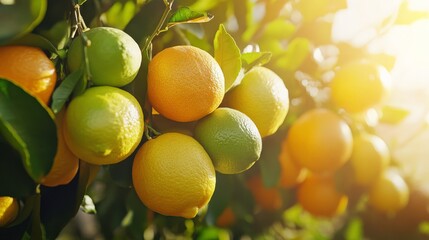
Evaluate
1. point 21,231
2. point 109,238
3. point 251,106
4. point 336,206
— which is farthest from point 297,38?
point 21,231

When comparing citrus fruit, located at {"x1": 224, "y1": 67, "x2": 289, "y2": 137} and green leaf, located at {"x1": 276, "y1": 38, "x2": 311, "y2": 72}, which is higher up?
citrus fruit, located at {"x1": 224, "y1": 67, "x2": 289, "y2": 137}

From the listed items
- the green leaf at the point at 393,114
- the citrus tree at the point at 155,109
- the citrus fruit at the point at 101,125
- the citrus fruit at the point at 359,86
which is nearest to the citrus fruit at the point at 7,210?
the citrus tree at the point at 155,109

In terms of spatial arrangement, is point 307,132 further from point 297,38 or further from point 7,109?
point 7,109

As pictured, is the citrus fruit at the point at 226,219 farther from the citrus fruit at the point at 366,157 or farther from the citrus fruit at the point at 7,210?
the citrus fruit at the point at 7,210

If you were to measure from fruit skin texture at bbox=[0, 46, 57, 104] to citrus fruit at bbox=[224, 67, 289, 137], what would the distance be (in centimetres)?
30

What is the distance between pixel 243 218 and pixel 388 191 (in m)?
0.46

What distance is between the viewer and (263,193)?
1483mm

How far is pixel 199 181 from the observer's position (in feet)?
2.31

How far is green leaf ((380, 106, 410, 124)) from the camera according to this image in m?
1.61

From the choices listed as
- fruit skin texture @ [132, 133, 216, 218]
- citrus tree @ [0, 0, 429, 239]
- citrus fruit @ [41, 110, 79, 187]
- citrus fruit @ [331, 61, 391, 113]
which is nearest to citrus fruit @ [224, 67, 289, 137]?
citrus tree @ [0, 0, 429, 239]

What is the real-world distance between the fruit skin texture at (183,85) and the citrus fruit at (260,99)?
0.09 metres

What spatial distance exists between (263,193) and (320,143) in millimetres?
334

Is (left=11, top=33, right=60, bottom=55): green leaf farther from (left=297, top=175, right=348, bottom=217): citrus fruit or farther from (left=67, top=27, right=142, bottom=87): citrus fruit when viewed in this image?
(left=297, top=175, right=348, bottom=217): citrus fruit

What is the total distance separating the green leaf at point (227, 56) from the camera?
812 millimetres
